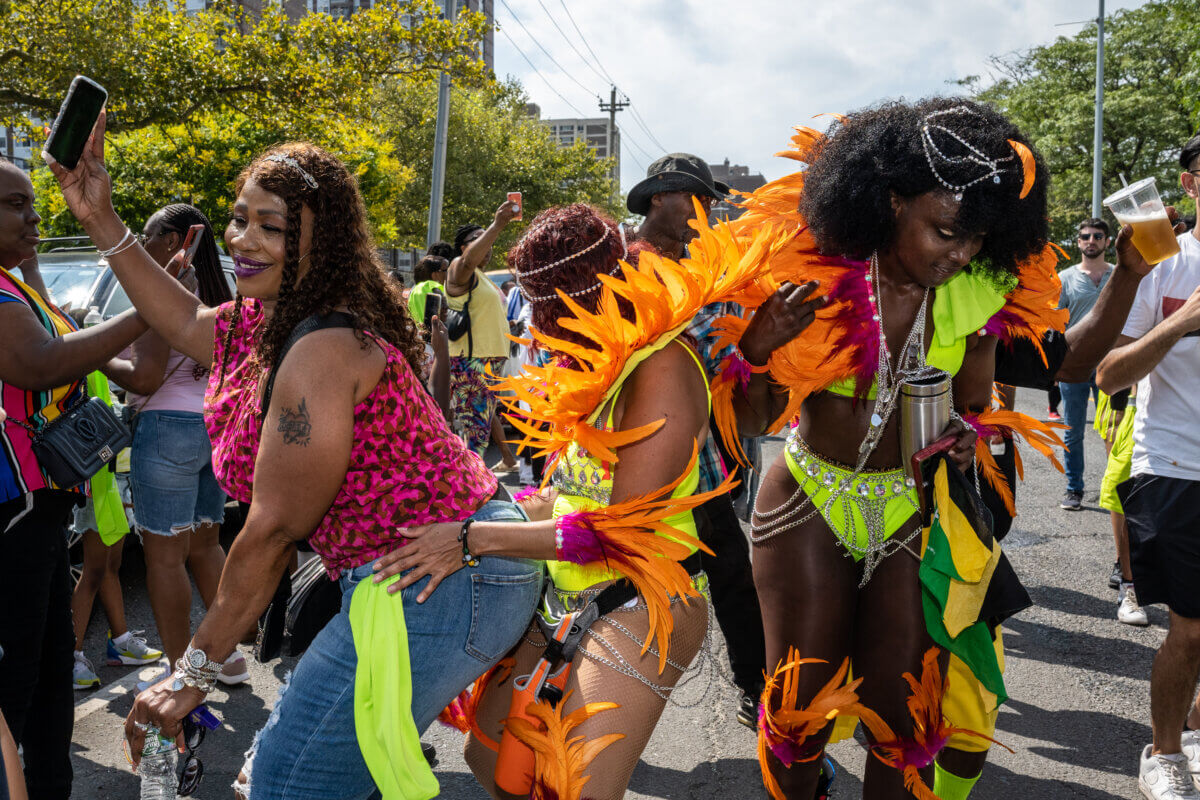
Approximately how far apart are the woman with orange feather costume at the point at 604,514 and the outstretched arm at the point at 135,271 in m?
0.87

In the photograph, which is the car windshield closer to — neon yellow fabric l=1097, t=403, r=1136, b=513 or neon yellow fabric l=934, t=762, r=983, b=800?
neon yellow fabric l=934, t=762, r=983, b=800

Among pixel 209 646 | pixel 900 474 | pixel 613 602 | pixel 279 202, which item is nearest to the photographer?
pixel 209 646

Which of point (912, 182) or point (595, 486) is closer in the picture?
point (595, 486)

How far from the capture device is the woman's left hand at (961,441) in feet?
8.34

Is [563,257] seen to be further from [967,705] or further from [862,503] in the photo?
[967,705]

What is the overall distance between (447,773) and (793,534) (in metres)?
1.77

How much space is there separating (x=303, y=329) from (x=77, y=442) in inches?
48.8

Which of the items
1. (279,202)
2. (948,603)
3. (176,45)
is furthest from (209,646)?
(176,45)

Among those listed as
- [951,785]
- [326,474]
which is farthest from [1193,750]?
[326,474]

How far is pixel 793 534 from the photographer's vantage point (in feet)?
8.91

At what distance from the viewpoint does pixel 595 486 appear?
2.32 meters

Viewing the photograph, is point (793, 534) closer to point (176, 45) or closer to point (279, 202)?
point (279, 202)

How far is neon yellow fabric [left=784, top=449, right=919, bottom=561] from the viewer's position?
8.72 ft

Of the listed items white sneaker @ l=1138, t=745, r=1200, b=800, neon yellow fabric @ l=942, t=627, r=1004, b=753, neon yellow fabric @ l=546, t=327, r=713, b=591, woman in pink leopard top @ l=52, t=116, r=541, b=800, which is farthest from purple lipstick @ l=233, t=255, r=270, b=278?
white sneaker @ l=1138, t=745, r=1200, b=800
